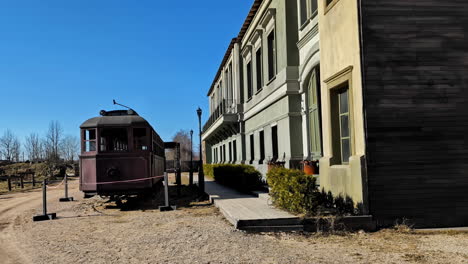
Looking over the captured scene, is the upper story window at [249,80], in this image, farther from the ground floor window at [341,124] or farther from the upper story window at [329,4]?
the ground floor window at [341,124]

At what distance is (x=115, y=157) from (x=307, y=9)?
24.1ft

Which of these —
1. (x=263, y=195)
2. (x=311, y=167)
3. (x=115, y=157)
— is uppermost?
(x=115, y=157)

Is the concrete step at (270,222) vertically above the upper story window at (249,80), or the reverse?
the upper story window at (249,80)

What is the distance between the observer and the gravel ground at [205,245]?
598 cm

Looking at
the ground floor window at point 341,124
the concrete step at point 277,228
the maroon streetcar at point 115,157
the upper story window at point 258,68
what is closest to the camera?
the concrete step at point 277,228

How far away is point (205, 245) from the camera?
6941 mm

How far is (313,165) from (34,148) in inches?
3116

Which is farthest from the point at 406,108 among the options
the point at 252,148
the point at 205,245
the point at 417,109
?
the point at 252,148

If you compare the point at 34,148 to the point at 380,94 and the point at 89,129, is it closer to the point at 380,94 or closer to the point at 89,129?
the point at 89,129

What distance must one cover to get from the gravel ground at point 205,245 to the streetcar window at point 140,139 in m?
3.92

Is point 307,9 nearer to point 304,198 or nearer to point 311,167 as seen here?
point 311,167

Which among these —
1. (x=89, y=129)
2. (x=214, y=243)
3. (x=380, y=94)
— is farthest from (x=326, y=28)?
(x=89, y=129)

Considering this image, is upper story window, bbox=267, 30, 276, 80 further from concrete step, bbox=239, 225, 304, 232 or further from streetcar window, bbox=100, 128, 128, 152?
concrete step, bbox=239, 225, 304, 232

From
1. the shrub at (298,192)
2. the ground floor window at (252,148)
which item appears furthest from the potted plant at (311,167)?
the ground floor window at (252,148)
